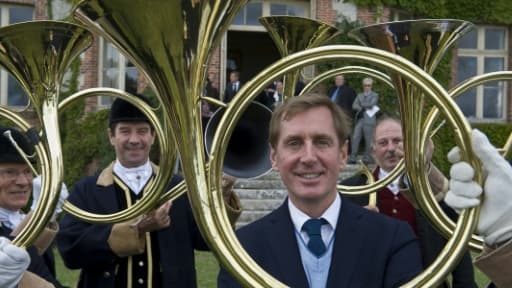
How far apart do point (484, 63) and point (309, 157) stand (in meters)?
16.6

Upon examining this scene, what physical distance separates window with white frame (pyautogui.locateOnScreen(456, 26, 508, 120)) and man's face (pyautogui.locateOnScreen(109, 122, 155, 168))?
14890 mm

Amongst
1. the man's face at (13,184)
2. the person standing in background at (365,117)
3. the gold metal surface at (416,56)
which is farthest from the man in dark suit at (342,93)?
the gold metal surface at (416,56)

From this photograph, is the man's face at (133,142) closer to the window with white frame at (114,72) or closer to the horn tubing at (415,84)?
the horn tubing at (415,84)

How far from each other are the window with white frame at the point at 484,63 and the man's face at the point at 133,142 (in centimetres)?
1489

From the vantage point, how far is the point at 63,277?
27.1 feet

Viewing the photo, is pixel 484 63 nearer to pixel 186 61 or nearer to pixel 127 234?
pixel 127 234

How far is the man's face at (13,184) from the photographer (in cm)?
351

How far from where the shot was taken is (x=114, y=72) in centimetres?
1666

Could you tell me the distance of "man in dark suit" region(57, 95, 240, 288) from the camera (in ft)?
13.1

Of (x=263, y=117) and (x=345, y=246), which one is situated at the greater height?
(x=263, y=117)

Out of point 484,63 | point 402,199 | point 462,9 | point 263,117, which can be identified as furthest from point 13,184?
point 484,63

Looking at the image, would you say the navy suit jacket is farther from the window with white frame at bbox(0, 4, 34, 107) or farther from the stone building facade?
the window with white frame at bbox(0, 4, 34, 107)

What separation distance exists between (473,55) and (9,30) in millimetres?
16578

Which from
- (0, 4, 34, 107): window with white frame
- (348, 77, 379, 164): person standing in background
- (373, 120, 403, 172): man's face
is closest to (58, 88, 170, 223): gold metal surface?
(373, 120, 403, 172): man's face
